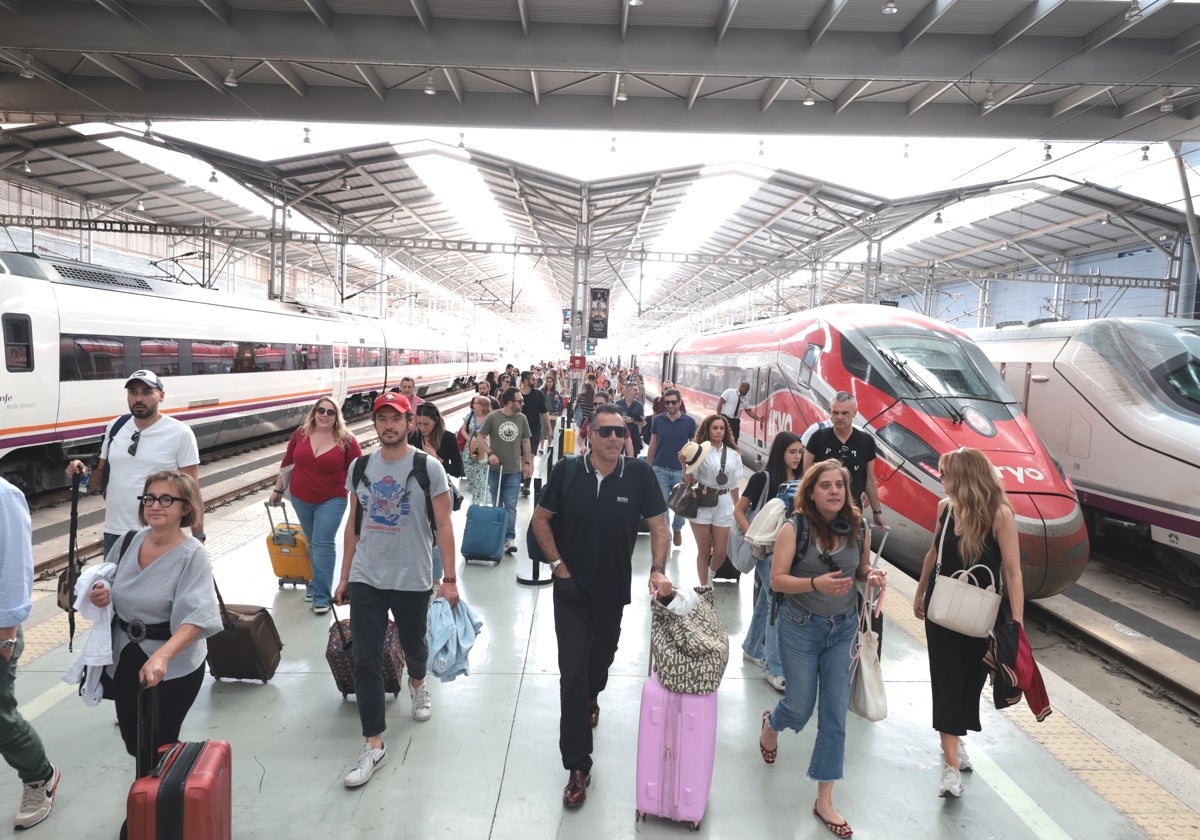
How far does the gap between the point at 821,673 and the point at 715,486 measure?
223 centimetres

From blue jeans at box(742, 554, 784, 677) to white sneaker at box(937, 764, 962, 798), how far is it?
3.79 ft

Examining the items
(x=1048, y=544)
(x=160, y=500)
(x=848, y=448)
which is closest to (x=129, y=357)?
(x=160, y=500)

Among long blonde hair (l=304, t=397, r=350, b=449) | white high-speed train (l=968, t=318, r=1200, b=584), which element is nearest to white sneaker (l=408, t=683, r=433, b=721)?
long blonde hair (l=304, t=397, r=350, b=449)

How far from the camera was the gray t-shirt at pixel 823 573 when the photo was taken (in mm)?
3271

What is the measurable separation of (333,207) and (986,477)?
78.1 ft

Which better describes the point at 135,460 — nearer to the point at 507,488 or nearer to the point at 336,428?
the point at 336,428

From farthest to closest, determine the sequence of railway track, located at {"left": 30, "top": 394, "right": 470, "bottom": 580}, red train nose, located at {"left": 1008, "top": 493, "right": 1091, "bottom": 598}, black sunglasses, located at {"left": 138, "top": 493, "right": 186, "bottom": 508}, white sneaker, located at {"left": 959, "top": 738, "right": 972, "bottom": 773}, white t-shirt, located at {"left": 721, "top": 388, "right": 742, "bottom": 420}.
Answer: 1. white t-shirt, located at {"left": 721, "top": 388, "right": 742, "bottom": 420}
2. railway track, located at {"left": 30, "top": 394, "right": 470, "bottom": 580}
3. red train nose, located at {"left": 1008, "top": 493, "right": 1091, "bottom": 598}
4. white sneaker, located at {"left": 959, "top": 738, "right": 972, "bottom": 773}
5. black sunglasses, located at {"left": 138, "top": 493, "right": 186, "bottom": 508}

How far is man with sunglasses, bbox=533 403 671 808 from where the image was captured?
3387 mm

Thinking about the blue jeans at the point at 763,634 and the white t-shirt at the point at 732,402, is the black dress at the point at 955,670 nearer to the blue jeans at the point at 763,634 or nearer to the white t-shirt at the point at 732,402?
the blue jeans at the point at 763,634

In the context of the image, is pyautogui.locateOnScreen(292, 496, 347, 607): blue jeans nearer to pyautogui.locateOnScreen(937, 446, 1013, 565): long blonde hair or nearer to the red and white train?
pyautogui.locateOnScreen(937, 446, 1013, 565): long blonde hair

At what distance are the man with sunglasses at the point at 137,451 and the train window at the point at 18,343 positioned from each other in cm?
559

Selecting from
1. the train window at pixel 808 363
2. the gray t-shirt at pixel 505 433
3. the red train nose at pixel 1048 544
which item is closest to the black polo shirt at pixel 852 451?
the red train nose at pixel 1048 544

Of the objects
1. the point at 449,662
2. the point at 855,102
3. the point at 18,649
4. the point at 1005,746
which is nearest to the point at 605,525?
the point at 449,662

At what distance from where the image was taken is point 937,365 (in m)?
8.05
